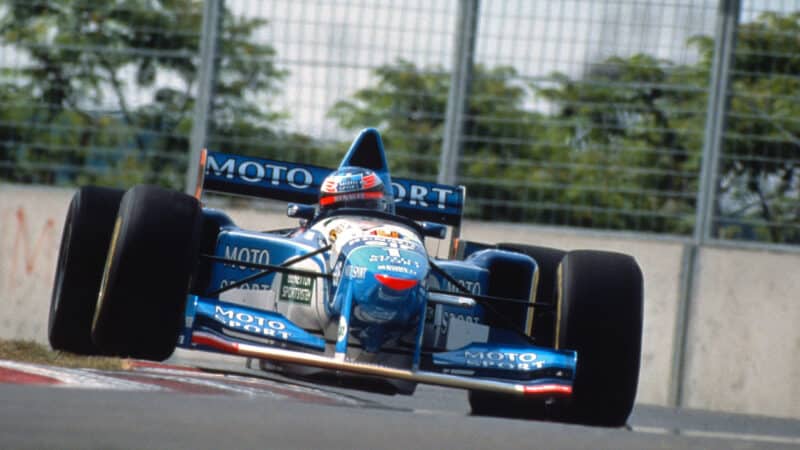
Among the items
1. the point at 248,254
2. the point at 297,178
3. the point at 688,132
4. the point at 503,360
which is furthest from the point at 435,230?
Result: the point at 688,132

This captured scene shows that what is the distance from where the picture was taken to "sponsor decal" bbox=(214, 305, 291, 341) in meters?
6.42

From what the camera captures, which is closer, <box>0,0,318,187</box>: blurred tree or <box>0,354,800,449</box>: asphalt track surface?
<box>0,354,800,449</box>: asphalt track surface

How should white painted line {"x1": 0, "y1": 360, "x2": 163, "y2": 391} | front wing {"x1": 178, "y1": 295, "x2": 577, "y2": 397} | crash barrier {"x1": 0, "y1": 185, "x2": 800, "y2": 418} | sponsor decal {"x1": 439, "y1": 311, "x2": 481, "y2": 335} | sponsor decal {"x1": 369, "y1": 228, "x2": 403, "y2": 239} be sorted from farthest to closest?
crash barrier {"x1": 0, "y1": 185, "x2": 800, "y2": 418} < sponsor decal {"x1": 439, "y1": 311, "x2": 481, "y2": 335} < sponsor decal {"x1": 369, "y1": 228, "x2": 403, "y2": 239} < front wing {"x1": 178, "y1": 295, "x2": 577, "y2": 397} < white painted line {"x1": 0, "y1": 360, "x2": 163, "y2": 391}

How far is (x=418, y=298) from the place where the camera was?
6.62 metres

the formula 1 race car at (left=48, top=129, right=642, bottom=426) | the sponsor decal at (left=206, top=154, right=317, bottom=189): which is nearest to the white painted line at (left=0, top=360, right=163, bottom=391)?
the formula 1 race car at (left=48, top=129, right=642, bottom=426)

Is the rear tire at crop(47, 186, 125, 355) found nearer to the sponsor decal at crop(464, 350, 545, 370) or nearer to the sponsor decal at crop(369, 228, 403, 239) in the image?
the sponsor decal at crop(369, 228, 403, 239)

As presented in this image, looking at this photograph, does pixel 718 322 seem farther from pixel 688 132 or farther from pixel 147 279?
pixel 147 279

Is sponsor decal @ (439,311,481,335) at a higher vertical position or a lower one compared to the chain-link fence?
lower

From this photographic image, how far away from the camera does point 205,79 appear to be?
1106cm

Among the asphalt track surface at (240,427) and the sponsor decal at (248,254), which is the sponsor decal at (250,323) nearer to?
the asphalt track surface at (240,427)

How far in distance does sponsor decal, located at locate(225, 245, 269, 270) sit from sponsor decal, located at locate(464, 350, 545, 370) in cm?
121

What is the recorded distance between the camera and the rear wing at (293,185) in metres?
8.21

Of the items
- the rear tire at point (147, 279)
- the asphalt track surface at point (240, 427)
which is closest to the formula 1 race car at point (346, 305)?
the rear tire at point (147, 279)

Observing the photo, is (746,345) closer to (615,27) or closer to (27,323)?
(615,27)
